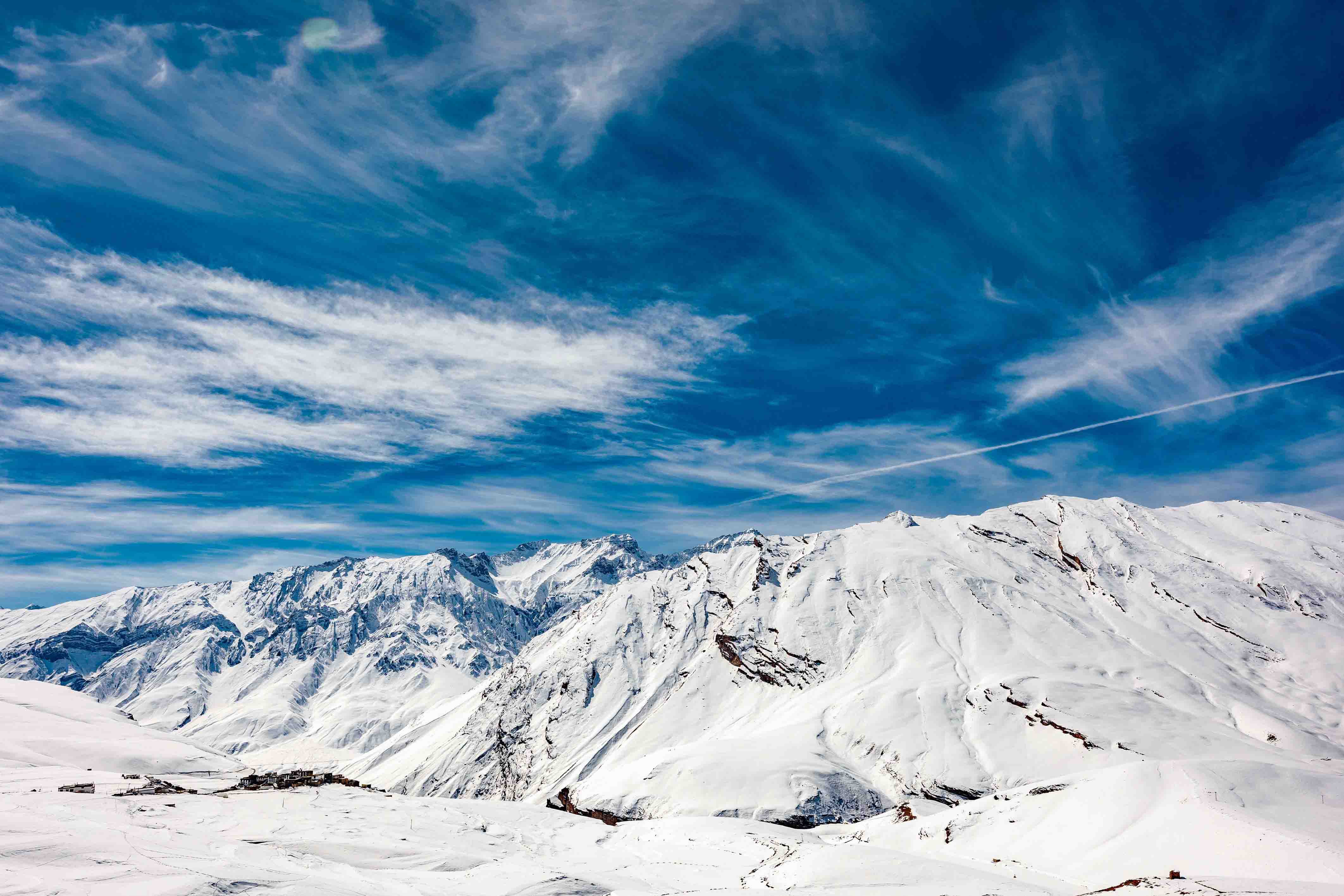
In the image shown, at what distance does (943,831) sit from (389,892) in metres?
42.2

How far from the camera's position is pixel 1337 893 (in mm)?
24797

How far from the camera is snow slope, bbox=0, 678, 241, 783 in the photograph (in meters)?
55.1

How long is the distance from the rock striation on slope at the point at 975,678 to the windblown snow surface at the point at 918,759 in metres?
0.61

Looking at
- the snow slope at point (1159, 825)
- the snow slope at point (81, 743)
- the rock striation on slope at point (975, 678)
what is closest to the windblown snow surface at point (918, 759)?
the snow slope at point (1159, 825)

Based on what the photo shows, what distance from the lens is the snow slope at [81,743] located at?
55.1 meters

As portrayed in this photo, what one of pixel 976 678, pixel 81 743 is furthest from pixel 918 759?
pixel 81 743

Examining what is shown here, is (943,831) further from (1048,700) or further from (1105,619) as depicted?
(1105,619)

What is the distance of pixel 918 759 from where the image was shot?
106 meters

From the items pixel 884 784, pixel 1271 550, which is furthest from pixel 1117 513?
pixel 884 784

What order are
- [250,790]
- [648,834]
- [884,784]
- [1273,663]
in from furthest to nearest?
[1273,663], [884,784], [648,834], [250,790]

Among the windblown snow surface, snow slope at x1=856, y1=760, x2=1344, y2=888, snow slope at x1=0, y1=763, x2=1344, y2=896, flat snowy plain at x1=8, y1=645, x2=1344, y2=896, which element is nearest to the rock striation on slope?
the windblown snow surface

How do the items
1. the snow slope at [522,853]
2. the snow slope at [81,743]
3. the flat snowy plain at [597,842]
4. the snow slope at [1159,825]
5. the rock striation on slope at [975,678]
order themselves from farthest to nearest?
the rock striation on slope at [975,678] < the snow slope at [81,743] < the snow slope at [1159,825] < the flat snowy plain at [597,842] < the snow slope at [522,853]

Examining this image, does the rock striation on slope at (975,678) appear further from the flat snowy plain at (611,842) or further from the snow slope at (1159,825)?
the flat snowy plain at (611,842)

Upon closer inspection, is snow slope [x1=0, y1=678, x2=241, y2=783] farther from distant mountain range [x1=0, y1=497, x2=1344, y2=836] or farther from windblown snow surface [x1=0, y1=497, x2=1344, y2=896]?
distant mountain range [x1=0, y1=497, x2=1344, y2=836]
